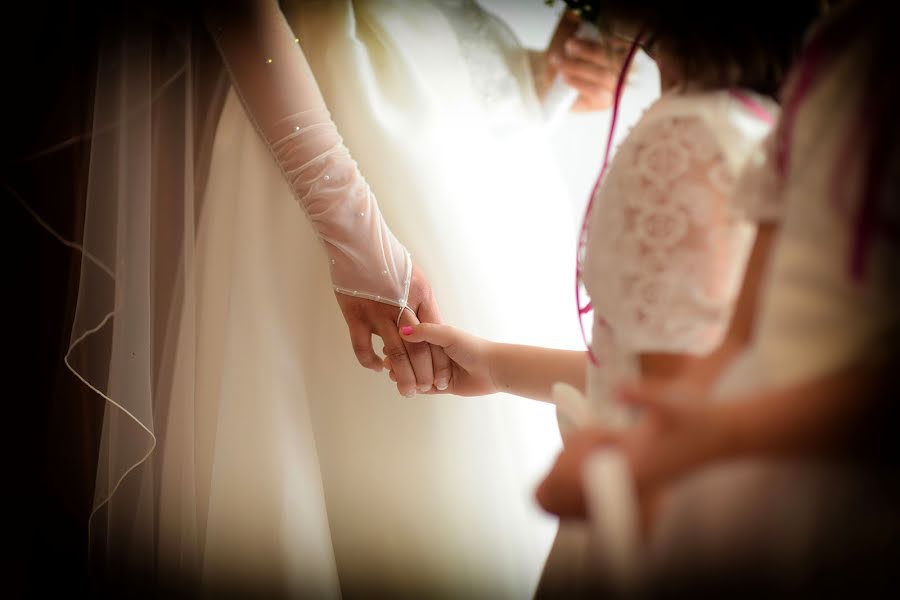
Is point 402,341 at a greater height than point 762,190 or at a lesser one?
lesser

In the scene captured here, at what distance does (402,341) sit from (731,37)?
1.69 feet

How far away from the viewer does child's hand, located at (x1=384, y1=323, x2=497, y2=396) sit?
839 mm

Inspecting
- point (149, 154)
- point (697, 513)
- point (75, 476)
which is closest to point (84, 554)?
point (75, 476)

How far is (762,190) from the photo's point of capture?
1.46 feet

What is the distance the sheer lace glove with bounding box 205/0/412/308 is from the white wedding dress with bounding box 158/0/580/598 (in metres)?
0.04

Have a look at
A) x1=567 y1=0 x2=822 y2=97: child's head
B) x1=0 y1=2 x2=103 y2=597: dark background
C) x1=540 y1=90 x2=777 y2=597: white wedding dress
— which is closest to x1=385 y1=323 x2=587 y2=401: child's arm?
x1=540 y1=90 x2=777 y2=597: white wedding dress

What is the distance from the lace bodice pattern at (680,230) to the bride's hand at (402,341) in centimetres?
37

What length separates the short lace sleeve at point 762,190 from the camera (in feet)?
1.44

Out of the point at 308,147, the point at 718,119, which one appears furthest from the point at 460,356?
the point at 718,119

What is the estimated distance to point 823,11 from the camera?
0.51 meters

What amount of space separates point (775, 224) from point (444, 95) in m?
0.59

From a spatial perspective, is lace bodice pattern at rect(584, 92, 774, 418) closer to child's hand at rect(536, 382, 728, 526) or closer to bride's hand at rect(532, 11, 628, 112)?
child's hand at rect(536, 382, 728, 526)

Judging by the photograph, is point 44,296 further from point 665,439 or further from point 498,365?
point 665,439

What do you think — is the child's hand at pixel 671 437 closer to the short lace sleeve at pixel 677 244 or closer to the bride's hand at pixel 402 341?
the short lace sleeve at pixel 677 244
